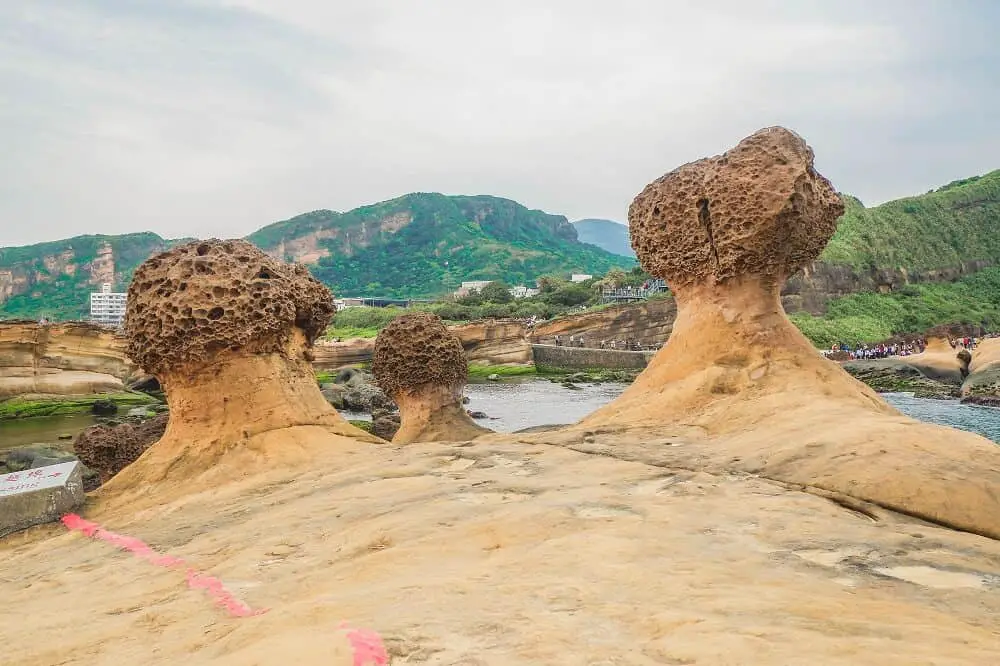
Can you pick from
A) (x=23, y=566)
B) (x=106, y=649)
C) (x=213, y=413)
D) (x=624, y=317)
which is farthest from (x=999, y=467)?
(x=624, y=317)

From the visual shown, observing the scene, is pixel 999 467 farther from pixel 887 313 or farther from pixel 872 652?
pixel 887 313

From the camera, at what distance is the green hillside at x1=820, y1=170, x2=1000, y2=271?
158 feet

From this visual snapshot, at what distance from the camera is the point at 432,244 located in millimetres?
122375

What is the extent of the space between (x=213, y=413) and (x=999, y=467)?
527 centimetres

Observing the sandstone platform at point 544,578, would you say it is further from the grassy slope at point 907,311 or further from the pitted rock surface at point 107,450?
the grassy slope at point 907,311

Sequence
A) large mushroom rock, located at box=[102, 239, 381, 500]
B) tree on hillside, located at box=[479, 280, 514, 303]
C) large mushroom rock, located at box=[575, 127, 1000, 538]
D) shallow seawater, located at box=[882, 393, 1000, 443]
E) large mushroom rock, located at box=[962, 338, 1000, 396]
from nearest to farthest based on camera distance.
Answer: large mushroom rock, located at box=[575, 127, 1000, 538] → large mushroom rock, located at box=[102, 239, 381, 500] → shallow seawater, located at box=[882, 393, 1000, 443] → large mushroom rock, located at box=[962, 338, 1000, 396] → tree on hillside, located at box=[479, 280, 514, 303]

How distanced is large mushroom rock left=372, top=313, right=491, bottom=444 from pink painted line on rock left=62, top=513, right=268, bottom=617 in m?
4.19

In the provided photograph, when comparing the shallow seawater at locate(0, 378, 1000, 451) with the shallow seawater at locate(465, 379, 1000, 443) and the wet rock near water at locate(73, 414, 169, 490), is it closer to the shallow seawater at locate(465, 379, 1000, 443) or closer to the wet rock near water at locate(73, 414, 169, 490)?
the shallow seawater at locate(465, 379, 1000, 443)

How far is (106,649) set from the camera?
87.7 inches

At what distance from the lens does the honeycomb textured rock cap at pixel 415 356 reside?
855cm

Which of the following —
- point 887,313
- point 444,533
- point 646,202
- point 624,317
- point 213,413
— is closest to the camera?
point 444,533

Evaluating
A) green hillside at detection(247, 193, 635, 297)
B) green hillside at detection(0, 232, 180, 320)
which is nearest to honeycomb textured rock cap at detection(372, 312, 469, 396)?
green hillside at detection(247, 193, 635, 297)

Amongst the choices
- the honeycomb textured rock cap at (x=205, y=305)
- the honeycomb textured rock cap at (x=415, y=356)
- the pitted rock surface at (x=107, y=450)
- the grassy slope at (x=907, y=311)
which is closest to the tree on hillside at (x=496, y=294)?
the grassy slope at (x=907, y=311)

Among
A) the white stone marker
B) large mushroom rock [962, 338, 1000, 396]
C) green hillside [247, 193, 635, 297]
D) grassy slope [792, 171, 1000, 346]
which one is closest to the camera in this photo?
the white stone marker
